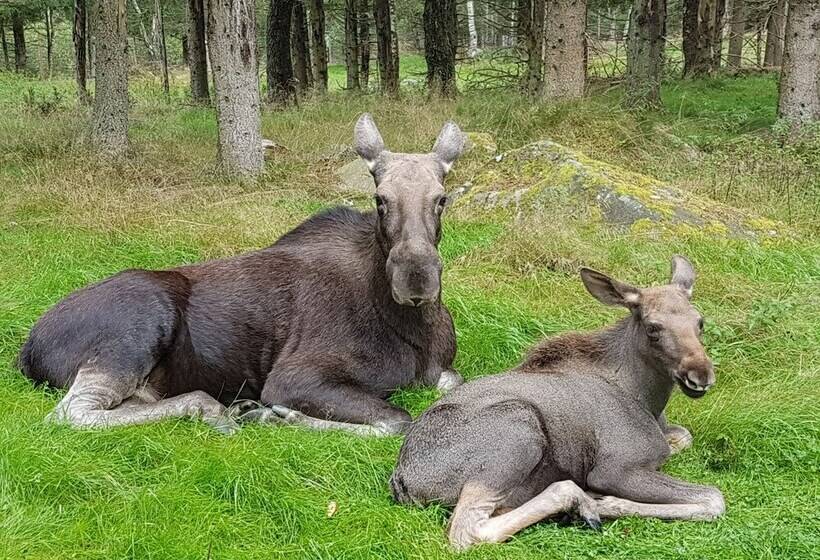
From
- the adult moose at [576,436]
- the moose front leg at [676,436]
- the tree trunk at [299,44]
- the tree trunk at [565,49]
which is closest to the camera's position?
the adult moose at [576,436]

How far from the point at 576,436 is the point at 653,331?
0.80m

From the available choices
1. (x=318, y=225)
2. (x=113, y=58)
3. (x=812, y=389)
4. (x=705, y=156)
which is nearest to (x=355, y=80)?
(x=113, y=58)

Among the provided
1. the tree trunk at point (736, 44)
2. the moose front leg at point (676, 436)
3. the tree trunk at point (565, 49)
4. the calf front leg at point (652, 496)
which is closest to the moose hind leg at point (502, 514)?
the calf front leg at point (652, 496)

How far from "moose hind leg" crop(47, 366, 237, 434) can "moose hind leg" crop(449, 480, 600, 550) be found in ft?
6.61

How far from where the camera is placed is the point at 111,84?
1403 centimetres

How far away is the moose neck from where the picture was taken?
18.5 feet

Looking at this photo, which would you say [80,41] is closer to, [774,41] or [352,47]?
[352,47]

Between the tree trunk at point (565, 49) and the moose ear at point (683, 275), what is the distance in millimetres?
9472

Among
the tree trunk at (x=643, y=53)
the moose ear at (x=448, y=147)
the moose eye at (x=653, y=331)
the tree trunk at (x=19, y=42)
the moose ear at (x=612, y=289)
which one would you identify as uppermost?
the tree trunk at (x=19, y=42)

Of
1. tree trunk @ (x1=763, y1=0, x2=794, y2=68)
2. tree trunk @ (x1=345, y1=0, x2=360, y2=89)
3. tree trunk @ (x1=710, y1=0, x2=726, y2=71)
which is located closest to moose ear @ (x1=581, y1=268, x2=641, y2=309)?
tree trunk @ (x1=710, y1=0, x2=726, y2=71)

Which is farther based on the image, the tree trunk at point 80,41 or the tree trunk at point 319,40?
the tree trunk at point 319,40

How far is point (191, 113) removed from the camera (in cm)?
2117

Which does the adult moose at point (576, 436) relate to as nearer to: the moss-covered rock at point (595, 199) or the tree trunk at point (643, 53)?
the moss-covered rock at point (595, 199)

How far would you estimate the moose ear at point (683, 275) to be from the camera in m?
5.82
